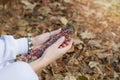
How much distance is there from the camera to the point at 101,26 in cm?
265

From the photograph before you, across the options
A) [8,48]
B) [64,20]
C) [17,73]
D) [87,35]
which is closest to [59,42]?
[8,48]

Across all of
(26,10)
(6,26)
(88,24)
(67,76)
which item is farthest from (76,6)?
(67,76)

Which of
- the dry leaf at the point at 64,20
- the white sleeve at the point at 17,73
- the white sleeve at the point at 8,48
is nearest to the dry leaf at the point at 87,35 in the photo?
the dry leaf at the point at 64,20

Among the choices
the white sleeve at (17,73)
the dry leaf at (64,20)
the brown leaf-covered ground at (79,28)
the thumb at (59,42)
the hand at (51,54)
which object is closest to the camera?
the white sleeve at (17,73)

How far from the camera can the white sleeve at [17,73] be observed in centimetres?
123

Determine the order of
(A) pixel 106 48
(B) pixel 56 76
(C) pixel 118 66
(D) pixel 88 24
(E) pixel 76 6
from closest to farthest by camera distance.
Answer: (B) pixel 56 76 → (C) pixel 118 66 → (A) pixel 106 48 → (D) pixel 88 24 → (E) pixel 76 6

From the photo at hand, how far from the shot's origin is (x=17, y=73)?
125 centimetres

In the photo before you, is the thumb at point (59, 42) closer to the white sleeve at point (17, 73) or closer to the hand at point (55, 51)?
the hand at point (55, 51)

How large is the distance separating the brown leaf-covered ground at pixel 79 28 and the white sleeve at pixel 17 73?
2.72 feet

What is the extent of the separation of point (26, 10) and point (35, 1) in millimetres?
183

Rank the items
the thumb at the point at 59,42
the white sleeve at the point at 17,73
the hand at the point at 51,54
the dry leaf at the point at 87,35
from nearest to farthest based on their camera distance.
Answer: the white sleeve at the point at 17,73 < the hand at the point at 51,54 < the thumb at the point at 59,42 < the dry leaf at the point at 87,35

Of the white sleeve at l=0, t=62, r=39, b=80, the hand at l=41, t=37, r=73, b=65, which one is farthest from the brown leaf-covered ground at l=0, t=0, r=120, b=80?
the white sleeve at l=0, t=62, r=39, b=80

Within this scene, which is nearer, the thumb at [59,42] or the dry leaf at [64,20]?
the thumb at [59,42]

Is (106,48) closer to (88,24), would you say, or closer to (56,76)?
(88,24)
